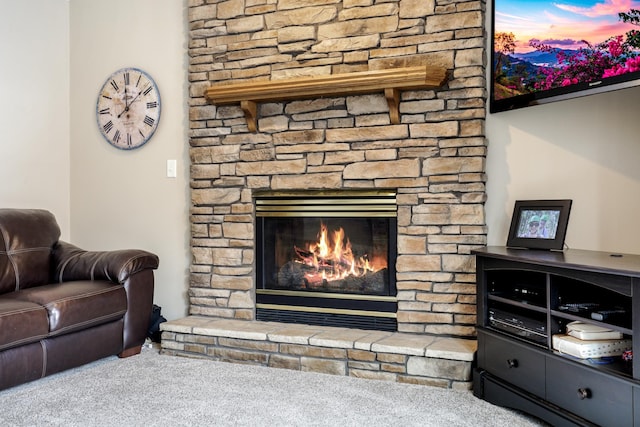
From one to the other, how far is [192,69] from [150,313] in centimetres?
153

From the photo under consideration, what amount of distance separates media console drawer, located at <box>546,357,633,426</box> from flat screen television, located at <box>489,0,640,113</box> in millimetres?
1126

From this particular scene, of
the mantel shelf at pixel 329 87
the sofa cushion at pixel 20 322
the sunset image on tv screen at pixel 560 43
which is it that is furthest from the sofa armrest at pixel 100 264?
the sunset image on tv screen at pixel 560 43

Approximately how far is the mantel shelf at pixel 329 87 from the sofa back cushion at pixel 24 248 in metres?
1.32

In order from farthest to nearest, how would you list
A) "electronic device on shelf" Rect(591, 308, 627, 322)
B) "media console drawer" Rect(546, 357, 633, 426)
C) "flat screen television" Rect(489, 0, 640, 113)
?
"flat screen television" Rect(489, 0, 640, 113)
"electronic device on shelf" Rect(591, 308, 627, 322)
"media console drawer" Rect(546, 357, 633, 426)

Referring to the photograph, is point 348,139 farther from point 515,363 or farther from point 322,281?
point 515,363

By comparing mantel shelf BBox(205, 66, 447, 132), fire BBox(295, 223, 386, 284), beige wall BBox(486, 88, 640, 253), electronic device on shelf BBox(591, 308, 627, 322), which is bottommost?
electronic device on shelf BBox(591, 308, 627, 322)

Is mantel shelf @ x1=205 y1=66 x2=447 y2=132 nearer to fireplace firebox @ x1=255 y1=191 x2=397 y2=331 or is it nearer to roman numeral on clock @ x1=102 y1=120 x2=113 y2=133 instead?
fireplace firebox @ x1=255 y1=191 x2=397 y2=331

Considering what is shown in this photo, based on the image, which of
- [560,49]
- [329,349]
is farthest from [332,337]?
[560,49]

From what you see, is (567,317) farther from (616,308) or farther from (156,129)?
(156,129)

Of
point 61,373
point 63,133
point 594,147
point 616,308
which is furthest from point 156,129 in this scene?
point 616,308

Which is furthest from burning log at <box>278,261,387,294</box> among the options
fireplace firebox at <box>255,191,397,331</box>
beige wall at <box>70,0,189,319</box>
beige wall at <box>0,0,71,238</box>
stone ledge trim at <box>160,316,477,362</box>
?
beige wall at <box>0,0,71,238</box>

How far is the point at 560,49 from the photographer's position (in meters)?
2.65

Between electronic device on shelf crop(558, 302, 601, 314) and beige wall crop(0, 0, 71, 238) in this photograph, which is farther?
beige wall crop(0, 0, 71, 238)

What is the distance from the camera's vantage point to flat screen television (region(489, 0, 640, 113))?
7.75ft
